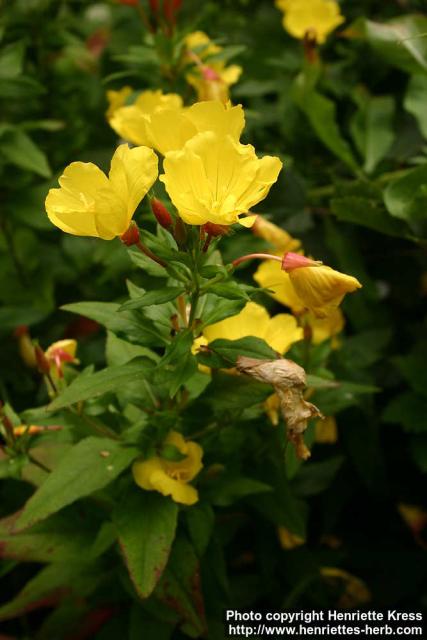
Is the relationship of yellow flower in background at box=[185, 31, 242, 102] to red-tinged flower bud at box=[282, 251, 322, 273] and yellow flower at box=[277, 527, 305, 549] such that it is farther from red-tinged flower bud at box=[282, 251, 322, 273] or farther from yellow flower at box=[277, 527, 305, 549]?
yellow flower at box=[277, 527, 305, 549]

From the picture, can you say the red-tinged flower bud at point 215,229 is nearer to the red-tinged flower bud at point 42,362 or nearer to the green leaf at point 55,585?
the red-tinged flower bud at point 42,362

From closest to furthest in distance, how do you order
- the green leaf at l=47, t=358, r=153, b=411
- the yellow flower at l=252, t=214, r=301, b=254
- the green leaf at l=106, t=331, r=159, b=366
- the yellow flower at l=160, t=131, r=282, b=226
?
the yellow flower at l=160, t=131, r=282, b=226, the green leaf at l=47, t=358, r=153, b=411, the green leaf at l=106, t=331, r=159, b=366, the yellow flower at l=252, t=214, r=301, b=254

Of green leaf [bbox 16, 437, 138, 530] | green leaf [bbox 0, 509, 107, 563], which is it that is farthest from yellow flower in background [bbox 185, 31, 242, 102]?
green leaf [bbox 0, 509, 107, 563]

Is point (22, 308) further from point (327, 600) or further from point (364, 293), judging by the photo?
point (327, 600)

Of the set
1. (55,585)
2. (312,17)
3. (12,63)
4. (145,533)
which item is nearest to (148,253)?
(145,533)

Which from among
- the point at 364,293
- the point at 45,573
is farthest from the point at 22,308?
the point at 364,293

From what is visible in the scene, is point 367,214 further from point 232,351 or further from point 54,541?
point 54,541
